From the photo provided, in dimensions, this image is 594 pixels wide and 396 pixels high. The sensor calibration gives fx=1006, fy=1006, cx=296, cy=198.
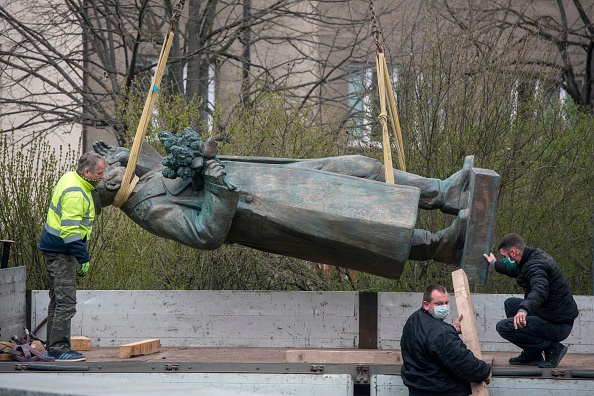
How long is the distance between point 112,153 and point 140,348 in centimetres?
152

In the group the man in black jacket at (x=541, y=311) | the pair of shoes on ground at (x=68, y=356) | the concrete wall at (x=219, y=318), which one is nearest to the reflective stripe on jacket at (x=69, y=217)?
the pair of shoes on ground at (x=68, y=356)

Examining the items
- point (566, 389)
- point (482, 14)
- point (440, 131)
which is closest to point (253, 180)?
point (566, 389)

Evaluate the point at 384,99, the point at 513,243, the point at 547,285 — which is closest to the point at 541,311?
the point at 547,285

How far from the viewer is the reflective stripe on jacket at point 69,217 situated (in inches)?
287

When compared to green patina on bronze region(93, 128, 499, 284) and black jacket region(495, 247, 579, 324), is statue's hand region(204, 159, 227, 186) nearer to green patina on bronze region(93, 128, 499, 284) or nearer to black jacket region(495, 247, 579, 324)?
green patina on bronze region(93, 128, 499, 284)

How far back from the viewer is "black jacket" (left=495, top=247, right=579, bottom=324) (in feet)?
23.2

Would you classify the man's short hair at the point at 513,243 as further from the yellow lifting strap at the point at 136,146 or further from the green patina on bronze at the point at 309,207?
the yellow lifting strap at the point at 136,146

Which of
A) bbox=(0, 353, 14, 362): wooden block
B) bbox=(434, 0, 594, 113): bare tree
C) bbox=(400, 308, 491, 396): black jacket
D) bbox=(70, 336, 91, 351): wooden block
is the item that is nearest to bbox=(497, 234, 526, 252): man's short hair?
bbox=(400, 308, 491, 396): black jacket

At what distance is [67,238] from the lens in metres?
7.29

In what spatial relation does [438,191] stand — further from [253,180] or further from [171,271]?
[171,271]

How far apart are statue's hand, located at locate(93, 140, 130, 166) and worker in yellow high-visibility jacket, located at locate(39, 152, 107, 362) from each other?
0.34m

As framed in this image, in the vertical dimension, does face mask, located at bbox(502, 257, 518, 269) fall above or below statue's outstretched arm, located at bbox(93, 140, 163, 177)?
below

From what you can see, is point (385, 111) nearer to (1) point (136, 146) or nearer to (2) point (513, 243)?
(2) point (513, 243)

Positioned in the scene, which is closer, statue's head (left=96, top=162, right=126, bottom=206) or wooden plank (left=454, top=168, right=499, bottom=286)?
wooden plank (left=454, top=168, right=499, bottom=286)
